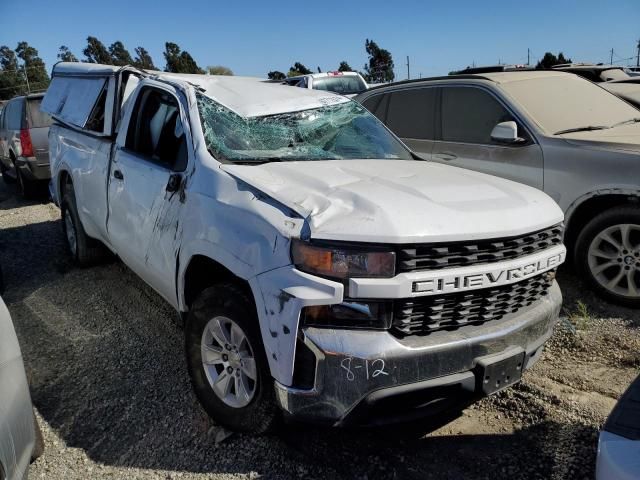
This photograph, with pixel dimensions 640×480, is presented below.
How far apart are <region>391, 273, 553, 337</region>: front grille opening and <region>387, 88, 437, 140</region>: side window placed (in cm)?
332

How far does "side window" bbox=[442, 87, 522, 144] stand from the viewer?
5102mm

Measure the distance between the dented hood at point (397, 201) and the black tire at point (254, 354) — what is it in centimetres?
55

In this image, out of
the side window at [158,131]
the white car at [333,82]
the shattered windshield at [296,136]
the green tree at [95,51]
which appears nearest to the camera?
the shattered windshield at [296,136]

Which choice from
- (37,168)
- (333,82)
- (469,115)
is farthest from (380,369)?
(333,82)

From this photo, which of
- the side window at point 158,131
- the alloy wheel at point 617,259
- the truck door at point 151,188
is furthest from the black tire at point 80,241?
the alloy wheel at point 617,259

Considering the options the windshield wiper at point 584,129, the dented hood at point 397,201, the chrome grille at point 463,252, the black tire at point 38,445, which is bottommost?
the black tire at point 38,445

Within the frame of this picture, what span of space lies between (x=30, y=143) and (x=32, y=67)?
53334mm

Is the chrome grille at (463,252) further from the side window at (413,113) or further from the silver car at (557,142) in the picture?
the side window at (413,113)

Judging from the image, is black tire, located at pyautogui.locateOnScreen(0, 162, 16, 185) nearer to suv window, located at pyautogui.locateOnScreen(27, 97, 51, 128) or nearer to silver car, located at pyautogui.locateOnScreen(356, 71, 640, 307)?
suv window, located at pyautogui.locateOnScreen(27, 97, 51, 128)

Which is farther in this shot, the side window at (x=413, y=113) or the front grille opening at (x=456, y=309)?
the side window at (x=413, y=113)

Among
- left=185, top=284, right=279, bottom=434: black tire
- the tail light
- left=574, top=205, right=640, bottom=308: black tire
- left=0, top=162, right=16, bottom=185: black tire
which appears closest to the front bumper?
left=185, top=284, right=279, bottom=434: black tire

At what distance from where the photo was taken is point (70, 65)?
581 cm

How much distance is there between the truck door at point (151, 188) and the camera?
3229 millimetres

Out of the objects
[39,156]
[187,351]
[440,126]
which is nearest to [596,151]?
[440,126]
